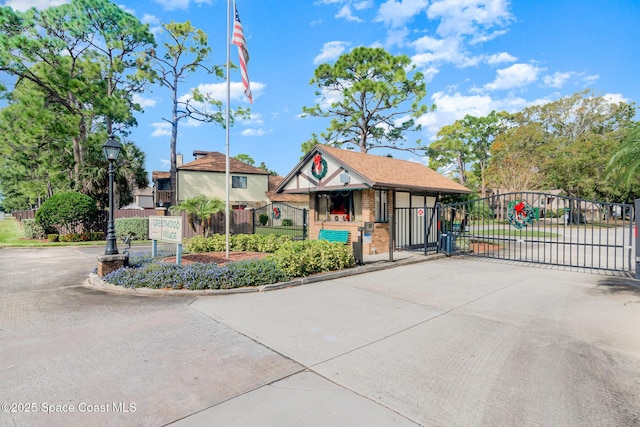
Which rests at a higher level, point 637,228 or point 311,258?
point 637,228

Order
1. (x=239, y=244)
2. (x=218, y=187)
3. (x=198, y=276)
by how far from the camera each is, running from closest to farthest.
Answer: (x=198, y=276) → (x=239, y=244) → (x=218, y=187)

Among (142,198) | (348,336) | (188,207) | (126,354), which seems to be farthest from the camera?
(142,198)

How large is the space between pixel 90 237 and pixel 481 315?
20751mm

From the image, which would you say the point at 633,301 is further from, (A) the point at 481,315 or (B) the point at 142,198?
(B) the point at 142,198

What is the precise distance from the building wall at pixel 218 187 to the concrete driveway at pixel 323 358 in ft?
80.0

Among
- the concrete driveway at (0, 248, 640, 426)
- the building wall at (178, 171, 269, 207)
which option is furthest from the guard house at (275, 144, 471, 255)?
the building wall at (178, 171, 269, 207)

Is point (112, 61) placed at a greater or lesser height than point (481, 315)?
greater

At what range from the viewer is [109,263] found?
837cm

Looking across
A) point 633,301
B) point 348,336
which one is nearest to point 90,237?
point 348,336

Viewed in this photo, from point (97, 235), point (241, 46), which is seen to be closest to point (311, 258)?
point (241, 46)

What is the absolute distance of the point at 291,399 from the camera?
10.5 ft

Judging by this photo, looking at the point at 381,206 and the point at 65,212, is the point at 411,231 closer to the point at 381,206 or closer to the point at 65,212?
the point at 381,206

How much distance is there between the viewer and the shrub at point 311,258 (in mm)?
8562

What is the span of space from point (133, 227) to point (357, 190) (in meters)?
14.5
